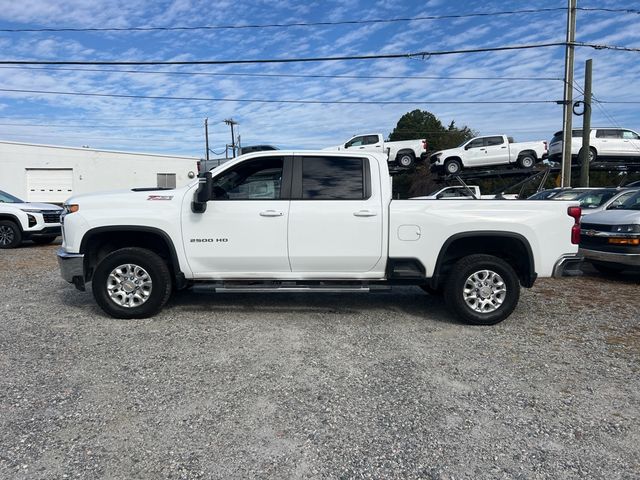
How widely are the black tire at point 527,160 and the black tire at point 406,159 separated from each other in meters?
4.51

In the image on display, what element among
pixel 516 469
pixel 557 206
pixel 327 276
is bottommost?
pixel 516 469

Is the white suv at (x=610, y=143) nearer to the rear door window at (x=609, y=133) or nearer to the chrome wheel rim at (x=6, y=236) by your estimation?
the rear door window at (x=609, y=133)

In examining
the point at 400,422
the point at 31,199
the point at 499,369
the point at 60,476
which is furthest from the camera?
the point at 31,199

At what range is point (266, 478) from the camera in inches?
104

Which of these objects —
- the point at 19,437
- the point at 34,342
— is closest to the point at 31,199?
the point at 34,342

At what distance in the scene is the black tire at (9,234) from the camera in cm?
1295

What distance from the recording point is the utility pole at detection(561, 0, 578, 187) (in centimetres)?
1802

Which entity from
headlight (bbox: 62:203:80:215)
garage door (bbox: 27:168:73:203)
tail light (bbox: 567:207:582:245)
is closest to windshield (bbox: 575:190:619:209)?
tail light (bbox: 567:207:582:245)

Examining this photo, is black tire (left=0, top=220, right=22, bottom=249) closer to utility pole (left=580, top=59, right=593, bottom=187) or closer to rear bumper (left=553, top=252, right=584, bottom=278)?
rear bumper (left=553, top=252, right=584, bottom=278)

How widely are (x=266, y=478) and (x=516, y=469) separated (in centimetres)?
139

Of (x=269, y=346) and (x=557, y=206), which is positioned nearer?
(x=269, y=346)

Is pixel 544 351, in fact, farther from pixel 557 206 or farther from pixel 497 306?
pixel 557 206

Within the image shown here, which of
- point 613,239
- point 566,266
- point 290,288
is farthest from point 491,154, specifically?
point 290,288

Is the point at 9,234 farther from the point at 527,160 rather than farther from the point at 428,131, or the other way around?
the point at 428,131
